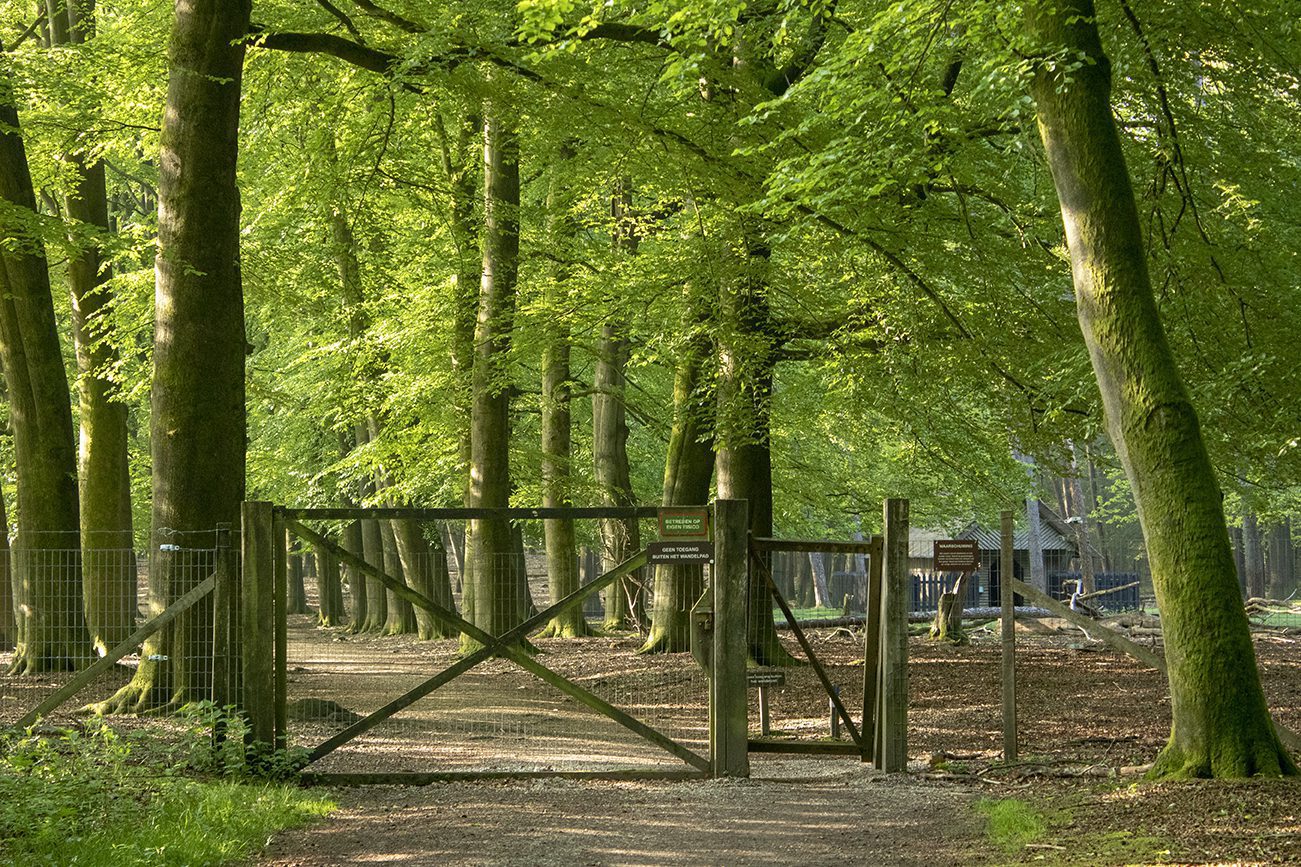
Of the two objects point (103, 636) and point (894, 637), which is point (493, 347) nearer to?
point (103, 636)

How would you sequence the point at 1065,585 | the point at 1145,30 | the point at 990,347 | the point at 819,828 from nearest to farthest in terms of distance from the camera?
1. the point at 819,828
2. the point at 1145,30
3. the point at 990,347
4. the point at 1065,585

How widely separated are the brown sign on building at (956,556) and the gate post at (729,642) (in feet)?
6.05

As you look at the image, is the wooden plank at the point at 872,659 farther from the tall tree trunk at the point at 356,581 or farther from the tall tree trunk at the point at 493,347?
the tall tree trunk at the point at 356,581

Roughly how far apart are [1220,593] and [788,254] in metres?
9.43

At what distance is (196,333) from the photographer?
10.8 meters

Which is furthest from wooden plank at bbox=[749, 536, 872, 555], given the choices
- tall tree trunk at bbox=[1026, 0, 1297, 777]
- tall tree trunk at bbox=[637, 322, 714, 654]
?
tall tree trunk at bbox=[637, 322, 714, 654]

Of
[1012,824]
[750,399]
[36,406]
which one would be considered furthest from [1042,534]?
[1012,824]

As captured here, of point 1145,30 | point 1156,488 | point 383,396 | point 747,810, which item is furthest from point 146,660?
point 383,396

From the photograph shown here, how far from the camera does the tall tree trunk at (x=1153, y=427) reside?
8070 millimetres

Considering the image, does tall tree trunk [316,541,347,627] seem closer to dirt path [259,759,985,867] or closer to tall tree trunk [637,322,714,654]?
tall tree trunk [637,322,714,654]

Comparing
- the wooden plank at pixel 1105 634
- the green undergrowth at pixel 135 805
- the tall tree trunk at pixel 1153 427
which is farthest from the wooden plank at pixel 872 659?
the green undergrowth at pixel 135 805

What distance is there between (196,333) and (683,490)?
881cm

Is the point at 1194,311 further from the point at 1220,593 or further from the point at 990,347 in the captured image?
the point at 1220,593

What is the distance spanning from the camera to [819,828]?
7730 millimetres
